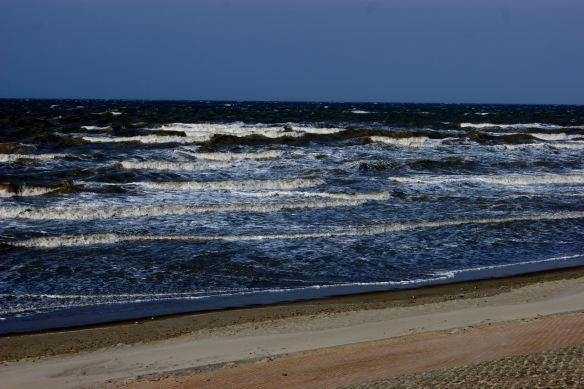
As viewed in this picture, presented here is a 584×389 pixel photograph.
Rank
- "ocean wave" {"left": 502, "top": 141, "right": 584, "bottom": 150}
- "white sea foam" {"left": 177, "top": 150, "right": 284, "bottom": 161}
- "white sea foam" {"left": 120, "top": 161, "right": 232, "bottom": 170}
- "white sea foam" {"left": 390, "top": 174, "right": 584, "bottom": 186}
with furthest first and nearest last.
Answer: "ocean wave" {"left": 502, "top": 141, "right": 584, "bottom": 150}, "white sea foam" {"left": 177, "top": 150, "right": 284, "bottom": 161}, "white sea foam" {"left": 120, "top": 161, "right": 232, "bottom": 170}, "white sea foam" {"left": 390, "top": 174, "right": 584, "bottom": 186}

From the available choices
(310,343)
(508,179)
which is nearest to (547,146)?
(508,179)

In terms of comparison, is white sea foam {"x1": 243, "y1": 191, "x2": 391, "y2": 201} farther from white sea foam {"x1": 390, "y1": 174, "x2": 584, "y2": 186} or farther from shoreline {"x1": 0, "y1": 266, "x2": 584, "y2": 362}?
shoreline {"x1": 0, "y1": 266, "x2": 584, "y2": 362}

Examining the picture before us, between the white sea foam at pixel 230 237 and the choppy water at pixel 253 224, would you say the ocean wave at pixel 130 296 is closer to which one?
the choppy water at pixel 253 224

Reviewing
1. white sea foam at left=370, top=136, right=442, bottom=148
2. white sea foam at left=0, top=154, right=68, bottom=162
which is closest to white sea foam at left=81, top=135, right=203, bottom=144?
white sea foam at left=0, top=154, right=68, bottom=162

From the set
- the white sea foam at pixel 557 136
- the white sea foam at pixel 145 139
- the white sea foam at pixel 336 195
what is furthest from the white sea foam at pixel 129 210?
the white sea foam at pixel 557 136

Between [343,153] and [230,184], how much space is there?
12.8 meters

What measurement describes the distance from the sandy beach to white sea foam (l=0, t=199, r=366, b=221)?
8.54m

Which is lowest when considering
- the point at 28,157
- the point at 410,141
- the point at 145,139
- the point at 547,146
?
the point at 28,157

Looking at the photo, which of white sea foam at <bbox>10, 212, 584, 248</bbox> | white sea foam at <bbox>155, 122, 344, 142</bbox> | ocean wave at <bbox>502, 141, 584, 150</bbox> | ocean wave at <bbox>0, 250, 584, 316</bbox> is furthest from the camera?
white sea foam at <bbox>155, 122, 344, 142</bbox>

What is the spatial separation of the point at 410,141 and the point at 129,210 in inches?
1120

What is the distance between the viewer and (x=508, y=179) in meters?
26.9

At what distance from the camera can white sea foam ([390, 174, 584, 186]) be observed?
26.2 m

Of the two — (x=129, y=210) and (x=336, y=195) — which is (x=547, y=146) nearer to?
(x=336, y=195)

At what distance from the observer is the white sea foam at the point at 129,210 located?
1789 centimetres
